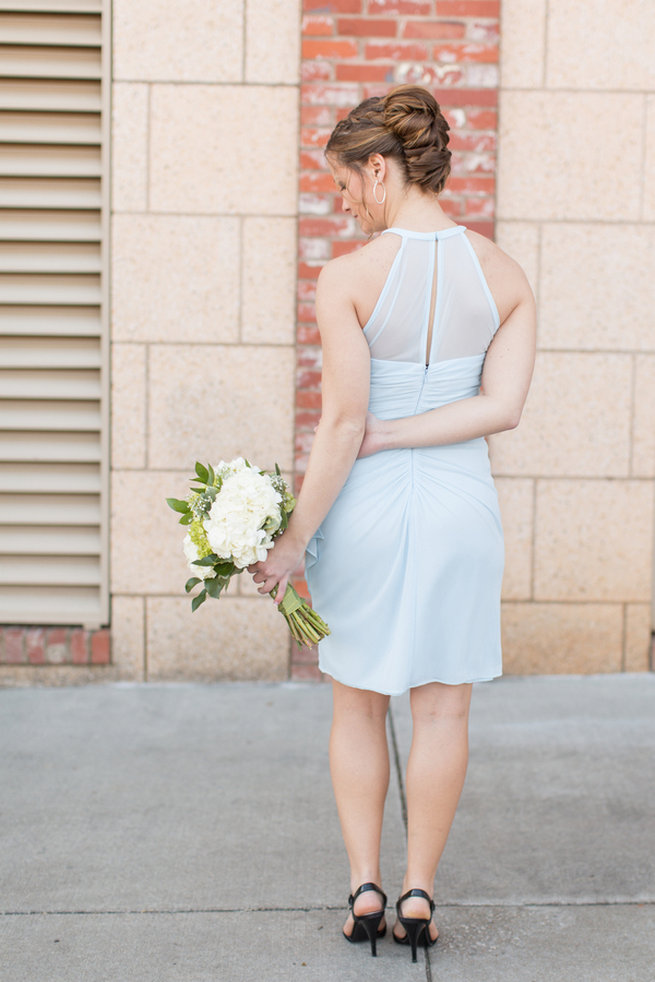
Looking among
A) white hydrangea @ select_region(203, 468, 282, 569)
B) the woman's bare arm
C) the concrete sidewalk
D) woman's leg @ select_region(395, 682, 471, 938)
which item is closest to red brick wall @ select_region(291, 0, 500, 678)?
the concrete sidewalk

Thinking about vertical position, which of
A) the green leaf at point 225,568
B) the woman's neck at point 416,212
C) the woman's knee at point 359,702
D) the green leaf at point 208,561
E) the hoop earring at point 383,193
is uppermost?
the hoop earring at point 383,193

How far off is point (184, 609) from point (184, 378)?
1032 mm

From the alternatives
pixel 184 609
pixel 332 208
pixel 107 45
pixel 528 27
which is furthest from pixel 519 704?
pixel 107 45

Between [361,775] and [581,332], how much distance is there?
272cm

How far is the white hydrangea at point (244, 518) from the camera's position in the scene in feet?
7.47

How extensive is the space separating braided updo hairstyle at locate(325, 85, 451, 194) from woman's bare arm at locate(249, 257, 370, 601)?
274 mm

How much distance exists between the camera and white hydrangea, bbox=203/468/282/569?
7.47ft

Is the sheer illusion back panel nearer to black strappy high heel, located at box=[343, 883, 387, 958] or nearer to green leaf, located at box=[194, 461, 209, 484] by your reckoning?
green leaf, located at box=[194, 461, 209, 484]

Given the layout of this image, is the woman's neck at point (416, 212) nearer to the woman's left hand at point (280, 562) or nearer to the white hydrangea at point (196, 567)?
the woman's left hand at point (280, 562)

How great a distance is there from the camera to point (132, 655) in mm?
4664

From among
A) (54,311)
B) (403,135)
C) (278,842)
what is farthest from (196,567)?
(54,311)

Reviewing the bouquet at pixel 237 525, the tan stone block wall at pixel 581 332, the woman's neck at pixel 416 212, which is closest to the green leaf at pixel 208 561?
the bouquet at pixel 237 525

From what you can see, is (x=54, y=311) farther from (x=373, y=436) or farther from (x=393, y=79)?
(x=373, y=436)

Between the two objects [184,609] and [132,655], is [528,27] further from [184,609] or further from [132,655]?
[132,655]
